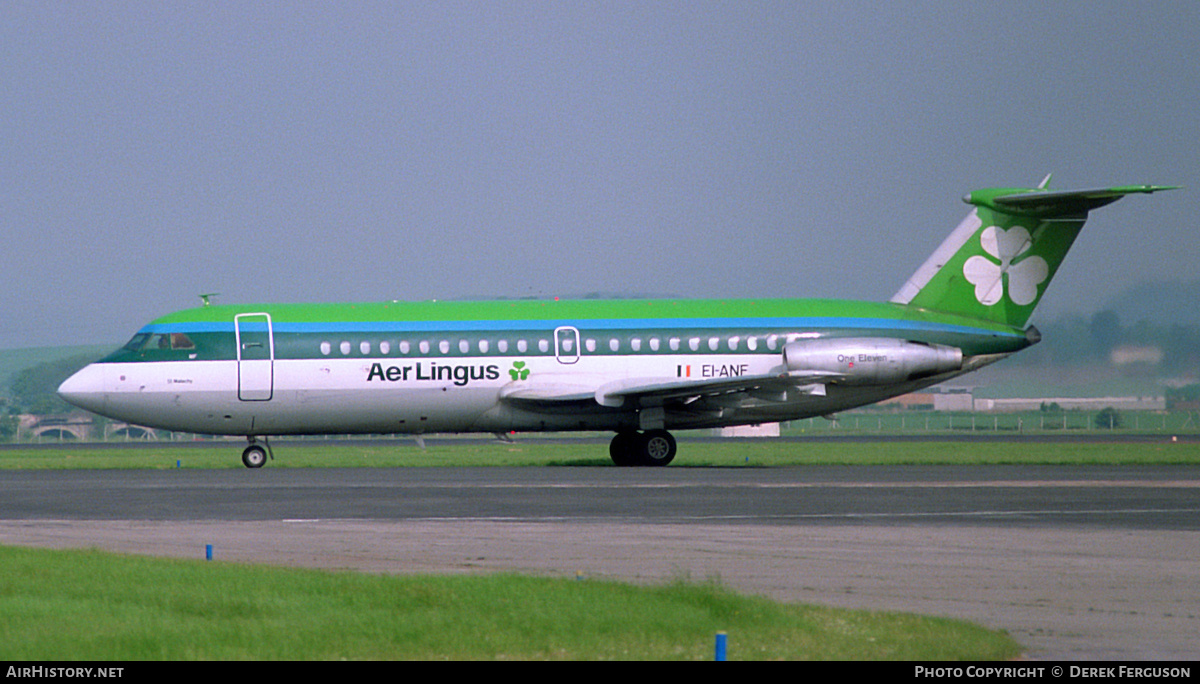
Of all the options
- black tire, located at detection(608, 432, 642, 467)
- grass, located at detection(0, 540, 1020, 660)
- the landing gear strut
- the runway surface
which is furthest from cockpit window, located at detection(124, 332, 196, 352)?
grass, located at detection(0, 540, 1020, 660)

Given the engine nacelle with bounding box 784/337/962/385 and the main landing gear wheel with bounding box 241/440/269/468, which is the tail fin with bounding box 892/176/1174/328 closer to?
the engine nacelle with bounding box 784/337/962/385

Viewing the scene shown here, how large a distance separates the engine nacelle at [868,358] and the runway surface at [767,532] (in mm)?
5028

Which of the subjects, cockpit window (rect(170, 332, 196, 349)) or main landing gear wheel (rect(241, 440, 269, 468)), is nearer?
cockpit window (rect(170, 332, 196, 349))

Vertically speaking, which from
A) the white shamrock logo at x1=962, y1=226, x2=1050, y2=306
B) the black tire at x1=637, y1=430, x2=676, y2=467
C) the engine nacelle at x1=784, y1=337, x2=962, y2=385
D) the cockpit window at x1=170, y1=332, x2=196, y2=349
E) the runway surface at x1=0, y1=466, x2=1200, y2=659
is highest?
the white shamrock logo at x1=962, y1=226, x2=1050, y2=306

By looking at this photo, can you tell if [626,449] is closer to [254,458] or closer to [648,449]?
[648,449]

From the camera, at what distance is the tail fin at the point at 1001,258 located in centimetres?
3775

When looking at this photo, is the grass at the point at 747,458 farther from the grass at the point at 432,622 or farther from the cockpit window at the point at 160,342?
the grass at the point at 432,622

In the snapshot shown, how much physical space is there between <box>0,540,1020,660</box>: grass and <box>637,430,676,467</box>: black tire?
2391 centimetres

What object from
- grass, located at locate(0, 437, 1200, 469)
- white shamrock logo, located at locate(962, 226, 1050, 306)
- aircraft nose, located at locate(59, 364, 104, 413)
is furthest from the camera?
white shamrock logo, located at locate(962, 226, 1050, 306)

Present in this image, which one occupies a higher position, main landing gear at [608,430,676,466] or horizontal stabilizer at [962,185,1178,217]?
horizontal stabilizer at [962,185,1178,217]

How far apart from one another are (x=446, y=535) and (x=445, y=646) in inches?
330

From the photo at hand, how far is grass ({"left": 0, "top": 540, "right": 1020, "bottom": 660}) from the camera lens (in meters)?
9.55

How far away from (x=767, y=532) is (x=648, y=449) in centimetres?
1873
